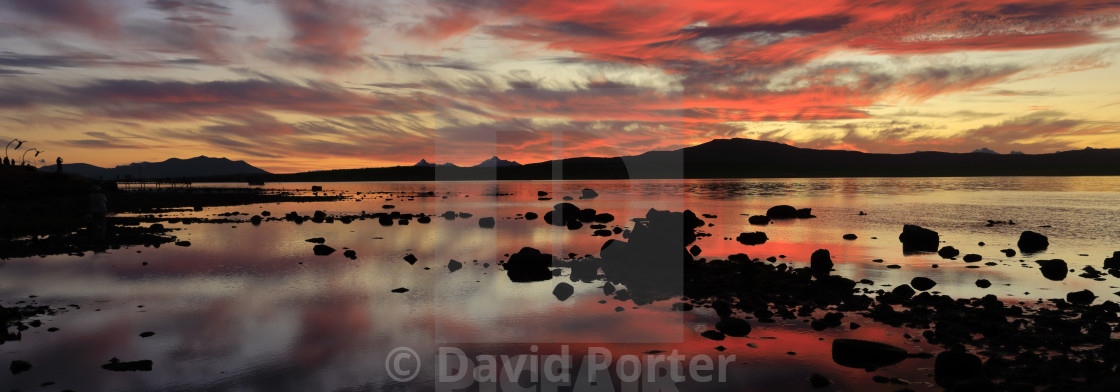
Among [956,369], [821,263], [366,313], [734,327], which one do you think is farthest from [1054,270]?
[366,313]

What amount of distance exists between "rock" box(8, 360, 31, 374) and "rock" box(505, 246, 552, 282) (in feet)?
51.2

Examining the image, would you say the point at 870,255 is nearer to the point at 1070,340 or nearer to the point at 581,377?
the point at 1070,340

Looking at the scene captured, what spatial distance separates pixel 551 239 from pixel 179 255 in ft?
72.0

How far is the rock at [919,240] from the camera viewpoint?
32.8 m

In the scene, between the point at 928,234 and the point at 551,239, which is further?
the point at 551,239

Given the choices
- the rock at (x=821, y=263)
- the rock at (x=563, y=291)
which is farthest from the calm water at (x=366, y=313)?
the rock at (x=821, y=263)

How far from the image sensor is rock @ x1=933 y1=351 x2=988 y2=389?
12.0 m

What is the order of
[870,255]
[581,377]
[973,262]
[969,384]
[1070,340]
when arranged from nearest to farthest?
[969,384], [581,377], [1070,340], [973,262], [870,255]

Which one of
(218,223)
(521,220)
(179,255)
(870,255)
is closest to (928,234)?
(870,255)

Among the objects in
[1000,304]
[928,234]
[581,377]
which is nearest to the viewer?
[581,377]

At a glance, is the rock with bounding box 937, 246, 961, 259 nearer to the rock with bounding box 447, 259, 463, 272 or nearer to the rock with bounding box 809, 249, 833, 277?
the rock with bounding box 809, 249, 833, 277

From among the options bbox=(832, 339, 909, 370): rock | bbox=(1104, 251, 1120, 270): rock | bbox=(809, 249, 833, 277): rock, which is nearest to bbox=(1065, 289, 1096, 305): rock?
bbox=(809, 249, 833, 277): rock

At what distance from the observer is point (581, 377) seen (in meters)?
13.3

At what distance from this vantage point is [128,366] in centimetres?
1362
